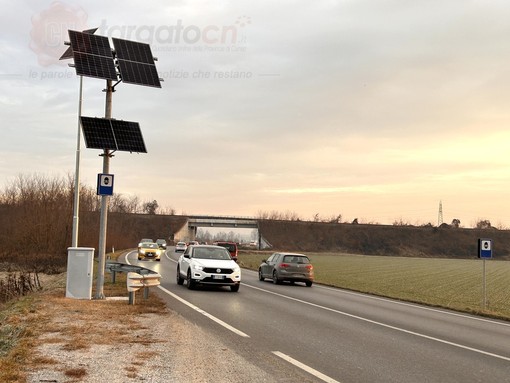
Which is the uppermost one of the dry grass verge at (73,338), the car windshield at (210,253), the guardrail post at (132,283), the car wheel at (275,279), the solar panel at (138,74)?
the solar panel at (138,74)

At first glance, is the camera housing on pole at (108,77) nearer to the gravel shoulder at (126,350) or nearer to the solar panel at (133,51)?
the solar panel at (133,51)

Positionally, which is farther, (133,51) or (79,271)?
(133,51)

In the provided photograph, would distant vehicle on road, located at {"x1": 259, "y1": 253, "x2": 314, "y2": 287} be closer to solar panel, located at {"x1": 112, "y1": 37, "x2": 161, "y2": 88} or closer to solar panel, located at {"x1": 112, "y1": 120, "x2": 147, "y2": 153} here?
solar panel, located at {"x1": 112, "y1": 120, "x2": 147, "y2": 153}

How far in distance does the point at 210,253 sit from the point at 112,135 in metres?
7.39

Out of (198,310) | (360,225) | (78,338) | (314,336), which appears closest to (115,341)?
(78,338)

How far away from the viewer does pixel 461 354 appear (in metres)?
9.07

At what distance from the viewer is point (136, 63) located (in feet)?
53.0

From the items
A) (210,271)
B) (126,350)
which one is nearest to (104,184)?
(210,271)

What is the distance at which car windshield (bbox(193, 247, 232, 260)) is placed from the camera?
2023 cm

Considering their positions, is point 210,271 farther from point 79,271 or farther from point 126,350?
point 126,350

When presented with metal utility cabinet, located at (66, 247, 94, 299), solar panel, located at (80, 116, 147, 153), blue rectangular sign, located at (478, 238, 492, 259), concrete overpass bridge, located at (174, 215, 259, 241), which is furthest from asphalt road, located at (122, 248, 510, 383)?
concrete overpass bridge, located at (174, 215, 259, 241)

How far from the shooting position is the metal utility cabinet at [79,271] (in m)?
13.7

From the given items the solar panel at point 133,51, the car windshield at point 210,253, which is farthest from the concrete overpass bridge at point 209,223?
the solar panel at point 133,51

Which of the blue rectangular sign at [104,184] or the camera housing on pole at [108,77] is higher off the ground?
the camera housing on pole at [108,77]
